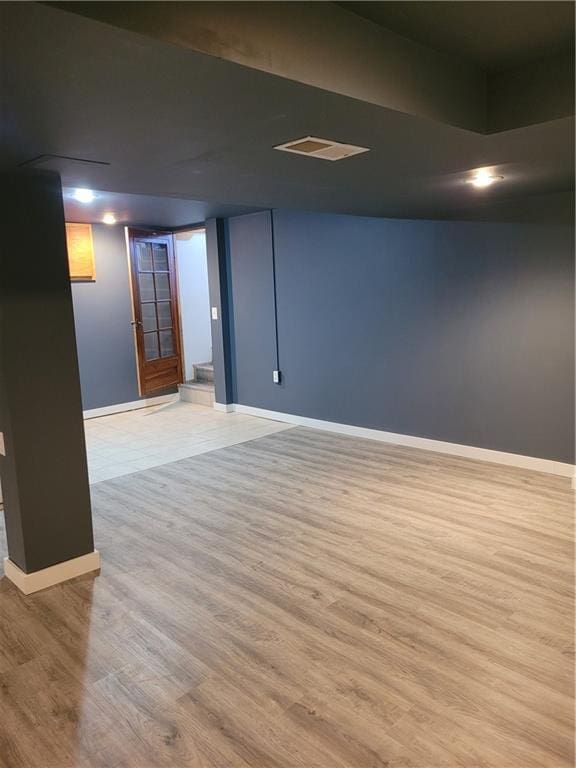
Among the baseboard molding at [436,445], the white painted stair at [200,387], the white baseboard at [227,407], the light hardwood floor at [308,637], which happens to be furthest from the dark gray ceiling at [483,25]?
the white painted stair at [200,387]

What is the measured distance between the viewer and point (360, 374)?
5.30m

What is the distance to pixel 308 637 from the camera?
93.7 inches

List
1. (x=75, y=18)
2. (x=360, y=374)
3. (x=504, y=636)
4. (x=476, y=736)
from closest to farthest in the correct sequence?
(x=75, y=18) < (x=476, y=736) < (x=504, y=636) < (x=360, y=374)

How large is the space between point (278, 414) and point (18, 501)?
3686 mm

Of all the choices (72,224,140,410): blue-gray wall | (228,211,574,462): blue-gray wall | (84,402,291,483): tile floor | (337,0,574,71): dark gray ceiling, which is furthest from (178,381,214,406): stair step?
(337,0,574,71): dark gray ceiling

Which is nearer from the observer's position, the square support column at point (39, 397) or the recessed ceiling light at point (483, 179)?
the square support column at point (39, 397)

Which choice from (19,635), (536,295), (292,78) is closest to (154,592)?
(19,635)

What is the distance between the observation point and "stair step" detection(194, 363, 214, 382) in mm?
7887

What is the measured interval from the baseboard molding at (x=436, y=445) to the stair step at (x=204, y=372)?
163 cm

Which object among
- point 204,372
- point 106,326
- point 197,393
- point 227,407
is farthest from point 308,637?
point 204,372

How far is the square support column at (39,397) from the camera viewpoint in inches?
102

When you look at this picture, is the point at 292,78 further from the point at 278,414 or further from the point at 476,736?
the point at 278,414

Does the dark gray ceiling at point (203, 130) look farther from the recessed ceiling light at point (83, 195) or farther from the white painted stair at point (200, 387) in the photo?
the white painted stair at point (200, 387)

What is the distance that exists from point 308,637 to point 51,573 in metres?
1.39
